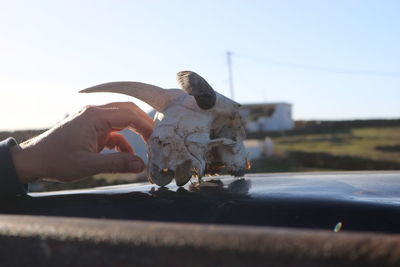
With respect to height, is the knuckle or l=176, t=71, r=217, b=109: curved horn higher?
l=176, t=71, r=217, b=109: curved horn

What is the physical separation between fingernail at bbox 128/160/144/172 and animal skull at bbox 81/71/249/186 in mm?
59

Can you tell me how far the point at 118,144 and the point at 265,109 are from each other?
39.6m

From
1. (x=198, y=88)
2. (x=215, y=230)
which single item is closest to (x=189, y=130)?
(x=198, y=88)

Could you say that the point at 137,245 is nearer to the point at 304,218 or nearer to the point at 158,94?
the point at 304,218

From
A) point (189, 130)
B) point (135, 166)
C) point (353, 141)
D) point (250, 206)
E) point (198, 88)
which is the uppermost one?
point (198, 88)

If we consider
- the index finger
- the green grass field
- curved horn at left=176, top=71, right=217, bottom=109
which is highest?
curved horn at left=176, top=71, right=217, bottom=109

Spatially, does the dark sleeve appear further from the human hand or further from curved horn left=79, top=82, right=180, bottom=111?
curved horn left=79, top=82, right=180, bottom=111

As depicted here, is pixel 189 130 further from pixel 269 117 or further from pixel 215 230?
pixel 269 117

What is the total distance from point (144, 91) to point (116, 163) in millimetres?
424

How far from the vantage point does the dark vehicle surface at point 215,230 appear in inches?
33.9

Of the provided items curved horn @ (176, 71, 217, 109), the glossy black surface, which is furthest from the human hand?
curved horn @ (176, 71, 217, 109)

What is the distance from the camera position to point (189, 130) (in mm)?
2213

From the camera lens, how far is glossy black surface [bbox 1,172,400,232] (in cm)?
149

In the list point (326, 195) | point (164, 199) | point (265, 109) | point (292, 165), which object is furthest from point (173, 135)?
point (265, 109)
